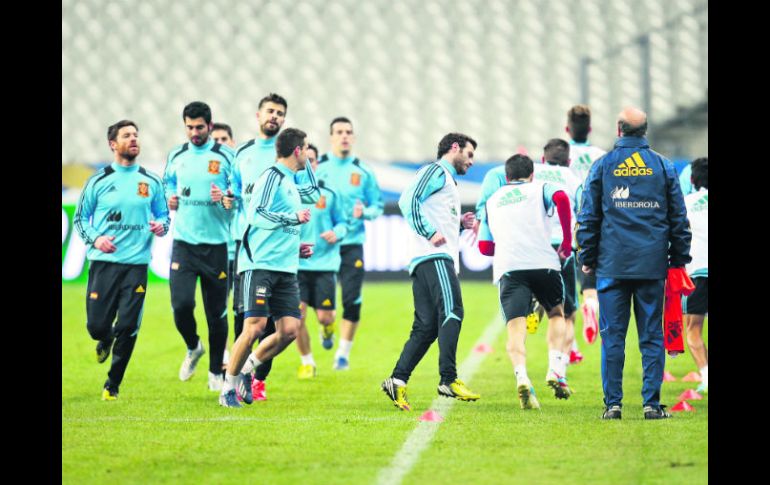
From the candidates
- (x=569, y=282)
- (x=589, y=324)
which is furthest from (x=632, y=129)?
(x=569, y=282)

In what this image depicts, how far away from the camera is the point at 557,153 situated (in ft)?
33.7

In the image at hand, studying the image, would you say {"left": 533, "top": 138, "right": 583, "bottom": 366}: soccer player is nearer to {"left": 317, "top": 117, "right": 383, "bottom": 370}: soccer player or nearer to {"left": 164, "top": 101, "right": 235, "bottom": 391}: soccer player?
{"left": 317, "top": 117, "right": 383, "bottom": 370}: soccer player

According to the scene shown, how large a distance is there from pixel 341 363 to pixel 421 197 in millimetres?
3282

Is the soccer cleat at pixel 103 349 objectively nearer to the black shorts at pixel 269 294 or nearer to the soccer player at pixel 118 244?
the soccer player at pixel 118 244

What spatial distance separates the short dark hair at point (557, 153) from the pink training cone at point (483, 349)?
3.14m

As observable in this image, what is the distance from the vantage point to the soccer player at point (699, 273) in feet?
32.2

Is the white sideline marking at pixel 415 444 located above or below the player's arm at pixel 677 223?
below

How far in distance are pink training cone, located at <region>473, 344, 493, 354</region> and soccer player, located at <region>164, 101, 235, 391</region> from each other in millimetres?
3567

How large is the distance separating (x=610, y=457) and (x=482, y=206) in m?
3.61

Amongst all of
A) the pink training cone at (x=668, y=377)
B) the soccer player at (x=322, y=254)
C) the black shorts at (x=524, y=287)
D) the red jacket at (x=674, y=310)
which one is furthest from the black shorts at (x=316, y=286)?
the red jacket at (x=674, y=310)

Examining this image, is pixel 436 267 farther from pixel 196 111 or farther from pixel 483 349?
pixel 483 349

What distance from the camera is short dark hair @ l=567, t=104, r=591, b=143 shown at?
1066cm

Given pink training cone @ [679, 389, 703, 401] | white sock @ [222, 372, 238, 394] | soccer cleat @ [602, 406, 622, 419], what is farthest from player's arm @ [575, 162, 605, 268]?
white sock @ [222, 372, 238, 394]
